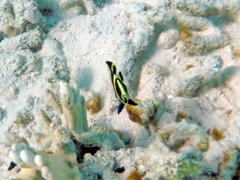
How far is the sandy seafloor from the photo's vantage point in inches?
71.2

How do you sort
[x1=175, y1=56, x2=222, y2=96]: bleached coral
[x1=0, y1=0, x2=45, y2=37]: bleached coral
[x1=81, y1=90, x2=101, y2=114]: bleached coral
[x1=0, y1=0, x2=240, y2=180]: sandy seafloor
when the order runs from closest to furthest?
[x1=0, y1=0, x2=240, y2=180]: sandy seafloor < [x1=175, y1=56, x2=222, y2=96]: bleached coral < [x1=81, y1=90, x2=101, y2=114]: bleached coral < [x1=0, y1=0, x2=45, y2=37]: bleached coral

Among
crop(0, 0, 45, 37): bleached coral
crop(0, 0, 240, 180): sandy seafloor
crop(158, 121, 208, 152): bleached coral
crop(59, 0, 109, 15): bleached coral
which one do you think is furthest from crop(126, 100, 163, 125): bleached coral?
crop(0, 0, 45, 37): bleached coral

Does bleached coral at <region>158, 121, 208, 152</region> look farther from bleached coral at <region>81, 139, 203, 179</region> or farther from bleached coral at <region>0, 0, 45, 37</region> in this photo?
bleached coral at <region>0, 0, 45, 37</region>

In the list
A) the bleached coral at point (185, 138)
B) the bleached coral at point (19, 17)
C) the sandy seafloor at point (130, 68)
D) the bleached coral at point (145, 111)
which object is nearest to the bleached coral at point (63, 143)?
the sandy seafloor at point (130, 68)

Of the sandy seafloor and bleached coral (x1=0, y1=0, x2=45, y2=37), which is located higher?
bleached coral (x1=0, y1=0, x2=45, y2=37)

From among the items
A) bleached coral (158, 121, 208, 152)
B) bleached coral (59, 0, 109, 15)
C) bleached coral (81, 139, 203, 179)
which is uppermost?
bleached coral (59, 0, 109, 15)

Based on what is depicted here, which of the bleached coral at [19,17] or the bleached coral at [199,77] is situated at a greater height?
the bleached coral at [19,17]

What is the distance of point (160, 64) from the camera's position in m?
2.32

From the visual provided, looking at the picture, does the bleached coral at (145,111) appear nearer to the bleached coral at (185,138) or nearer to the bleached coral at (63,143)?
the bleached coral at (63,143)

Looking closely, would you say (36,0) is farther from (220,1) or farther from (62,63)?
(220,1)

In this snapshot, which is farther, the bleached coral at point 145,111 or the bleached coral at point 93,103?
the bleached coral at point 93,103

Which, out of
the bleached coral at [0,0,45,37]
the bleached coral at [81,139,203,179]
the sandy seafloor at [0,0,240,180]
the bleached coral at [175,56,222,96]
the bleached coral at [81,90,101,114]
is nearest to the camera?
the bleached coral at [81,139,203,179]

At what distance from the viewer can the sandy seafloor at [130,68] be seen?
1.81 metres

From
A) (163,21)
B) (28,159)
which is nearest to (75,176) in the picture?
(28,159)
